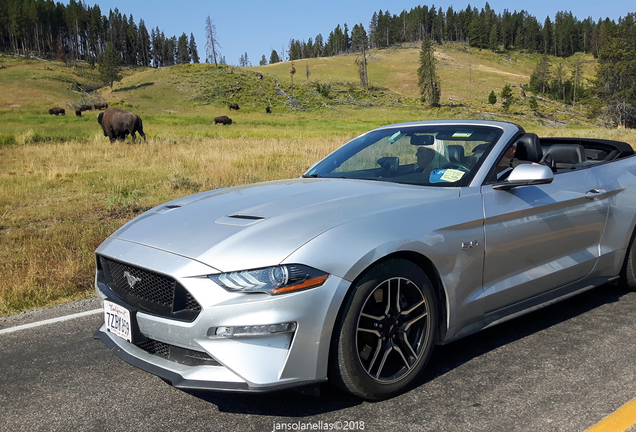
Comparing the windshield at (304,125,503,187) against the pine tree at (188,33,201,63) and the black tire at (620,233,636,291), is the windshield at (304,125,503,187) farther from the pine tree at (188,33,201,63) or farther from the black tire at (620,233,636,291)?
the pine tree at (188,33,201,63)

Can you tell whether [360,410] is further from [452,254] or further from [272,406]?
[452,254]

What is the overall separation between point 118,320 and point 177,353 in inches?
18.5

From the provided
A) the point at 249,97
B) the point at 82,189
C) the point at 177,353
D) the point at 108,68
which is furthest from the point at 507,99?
the point at 177,353

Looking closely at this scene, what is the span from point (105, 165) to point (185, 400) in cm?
1527

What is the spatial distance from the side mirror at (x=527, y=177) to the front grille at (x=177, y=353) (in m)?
2.16

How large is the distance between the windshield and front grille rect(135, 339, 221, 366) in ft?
6.36

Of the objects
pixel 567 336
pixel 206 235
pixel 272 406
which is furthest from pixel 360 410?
pixel 567 336

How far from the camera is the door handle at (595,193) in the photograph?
4.20 metres

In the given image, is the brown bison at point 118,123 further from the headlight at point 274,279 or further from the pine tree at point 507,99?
the pine tree at point 507,99

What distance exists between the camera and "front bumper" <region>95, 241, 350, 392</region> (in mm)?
2553

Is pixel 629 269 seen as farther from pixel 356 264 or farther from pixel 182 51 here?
pixel 182 51

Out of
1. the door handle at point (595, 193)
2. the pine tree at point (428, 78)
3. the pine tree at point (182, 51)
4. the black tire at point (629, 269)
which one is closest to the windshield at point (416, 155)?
the door handle at point (595, 193)

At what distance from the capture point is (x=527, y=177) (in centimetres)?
351

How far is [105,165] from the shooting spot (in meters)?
16.9
